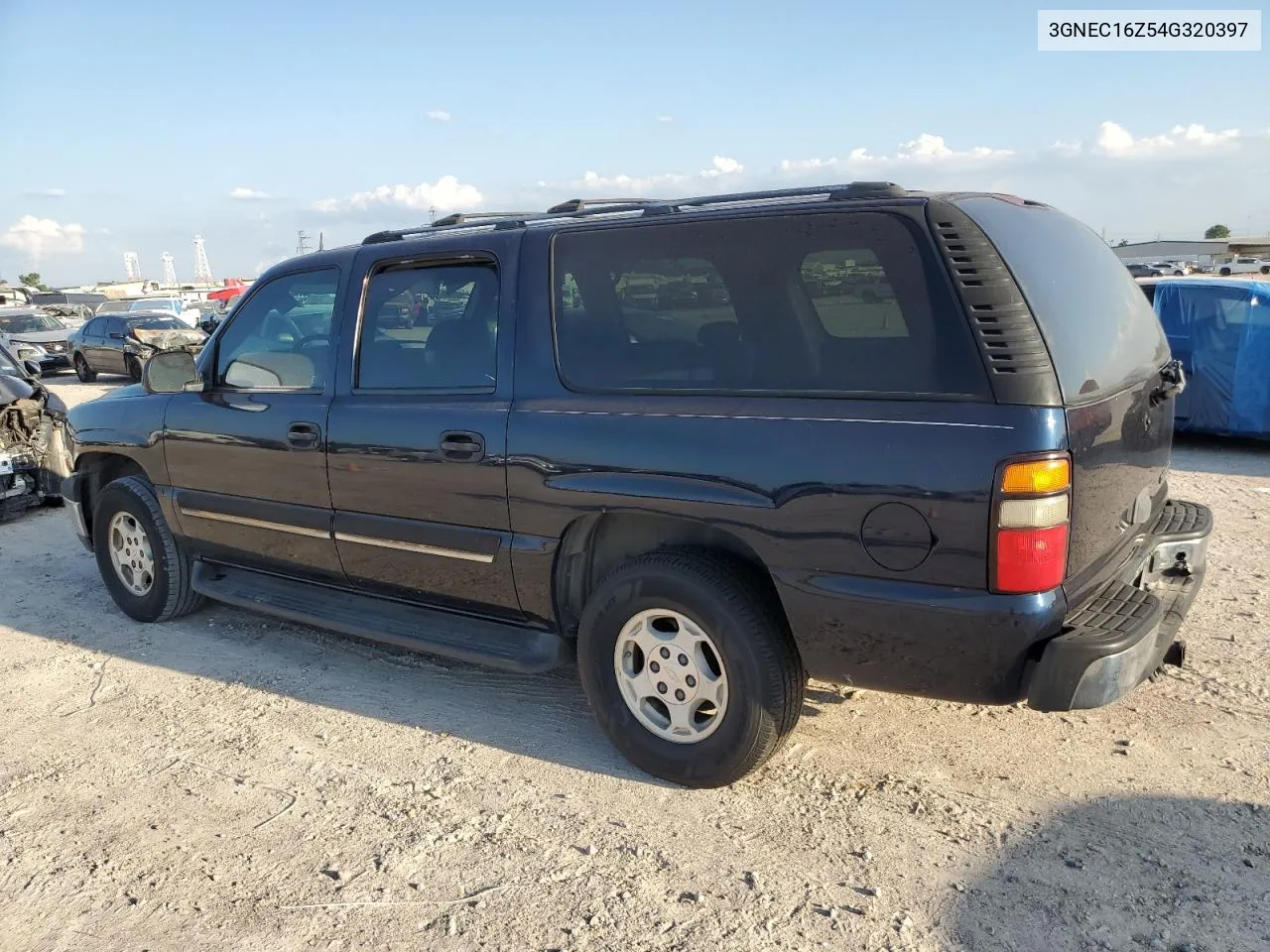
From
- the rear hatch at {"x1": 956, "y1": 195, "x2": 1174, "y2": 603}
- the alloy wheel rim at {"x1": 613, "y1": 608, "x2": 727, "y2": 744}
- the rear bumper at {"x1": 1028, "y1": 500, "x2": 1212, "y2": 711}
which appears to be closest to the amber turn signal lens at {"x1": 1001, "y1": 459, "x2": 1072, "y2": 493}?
the rear hatch at {"x1": 956, "y1": 195, "x2": 1174, "y2": 603}

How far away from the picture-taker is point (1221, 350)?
9438 mm

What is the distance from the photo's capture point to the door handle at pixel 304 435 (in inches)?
167

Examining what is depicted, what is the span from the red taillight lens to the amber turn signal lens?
0.39 feet

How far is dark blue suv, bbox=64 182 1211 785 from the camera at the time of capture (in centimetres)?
277

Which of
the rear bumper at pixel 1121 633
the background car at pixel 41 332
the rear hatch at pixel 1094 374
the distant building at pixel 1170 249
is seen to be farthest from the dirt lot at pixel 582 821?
the distant building at pixel 1170 249

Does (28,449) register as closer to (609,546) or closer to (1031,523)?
(609,546)

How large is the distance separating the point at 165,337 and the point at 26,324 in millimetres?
6901

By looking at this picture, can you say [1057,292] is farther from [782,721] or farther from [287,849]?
[287,849]

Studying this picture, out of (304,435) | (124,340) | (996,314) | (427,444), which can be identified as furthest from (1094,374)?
(124,340)

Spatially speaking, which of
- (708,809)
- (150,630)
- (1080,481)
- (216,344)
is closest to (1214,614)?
(1080,481)

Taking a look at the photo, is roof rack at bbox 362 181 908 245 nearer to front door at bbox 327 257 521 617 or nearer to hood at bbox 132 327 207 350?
front door at bbox 327 257 521 617

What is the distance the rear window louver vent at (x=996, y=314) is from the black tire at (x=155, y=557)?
13.8 feet

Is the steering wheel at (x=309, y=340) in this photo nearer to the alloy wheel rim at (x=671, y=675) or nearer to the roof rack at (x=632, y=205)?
the roof rack at (x=632, y=205)

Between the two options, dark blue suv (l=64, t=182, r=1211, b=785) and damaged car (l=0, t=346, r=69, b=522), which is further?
damaged car (l=0, t=346, r=69, b=522)
